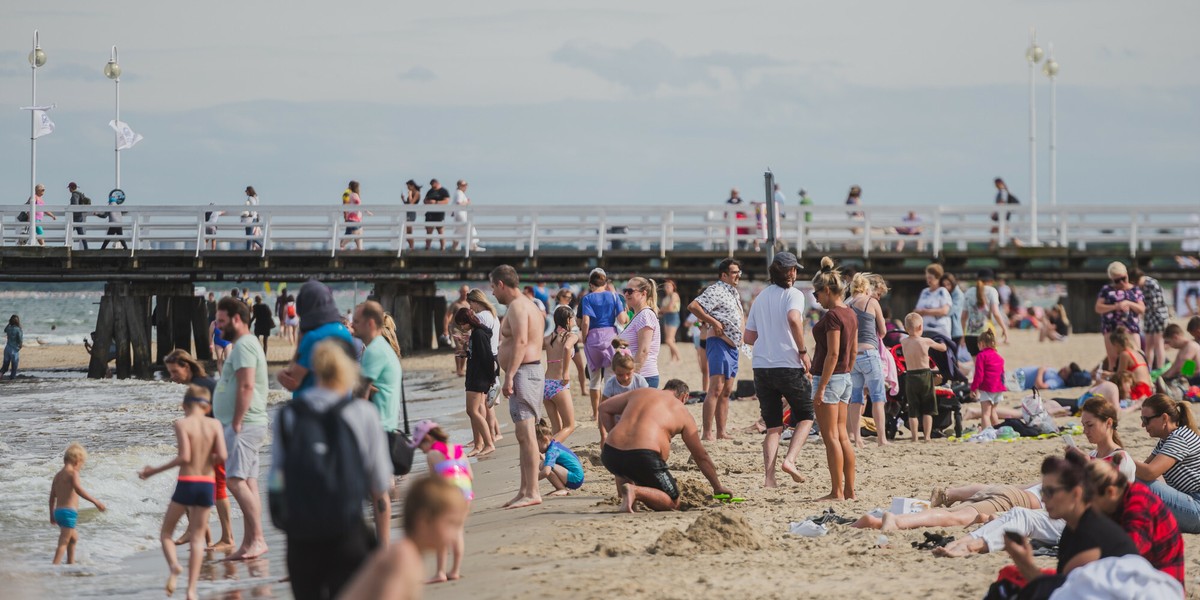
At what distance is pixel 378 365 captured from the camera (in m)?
6.30

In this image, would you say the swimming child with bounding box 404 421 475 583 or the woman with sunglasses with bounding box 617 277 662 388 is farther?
the woman with sunglasses with bounding box 617 277 662 388

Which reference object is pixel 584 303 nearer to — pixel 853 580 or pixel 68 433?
pixel 853 580

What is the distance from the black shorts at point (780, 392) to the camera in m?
8.34

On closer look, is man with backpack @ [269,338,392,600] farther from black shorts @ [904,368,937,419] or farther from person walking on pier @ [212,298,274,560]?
black shorts @ [904,368,937,419]

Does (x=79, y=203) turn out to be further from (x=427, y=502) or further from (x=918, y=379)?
(x=427, y=502)

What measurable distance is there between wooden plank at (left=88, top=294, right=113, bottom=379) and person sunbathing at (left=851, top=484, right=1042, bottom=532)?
22421mm

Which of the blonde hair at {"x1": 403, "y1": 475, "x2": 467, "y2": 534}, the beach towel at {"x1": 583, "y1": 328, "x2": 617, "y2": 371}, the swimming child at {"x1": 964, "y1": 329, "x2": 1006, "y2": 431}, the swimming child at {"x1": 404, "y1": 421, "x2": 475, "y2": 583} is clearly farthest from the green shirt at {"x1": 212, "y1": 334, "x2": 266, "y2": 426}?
the swimming child at {"x1": 964, "y1": 329, "x2": 1006, "y2": 431}

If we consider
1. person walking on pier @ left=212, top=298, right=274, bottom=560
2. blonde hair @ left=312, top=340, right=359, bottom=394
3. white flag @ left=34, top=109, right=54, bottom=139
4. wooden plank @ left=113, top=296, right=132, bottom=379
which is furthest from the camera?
white flag @ left=34, top=109, right=54, bottom=139

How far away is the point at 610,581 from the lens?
5.76 m

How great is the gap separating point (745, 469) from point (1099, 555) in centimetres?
502

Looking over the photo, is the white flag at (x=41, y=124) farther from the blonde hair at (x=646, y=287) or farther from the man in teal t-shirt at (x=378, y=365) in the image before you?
the man in teal t-shirt at (x=378, y=365)

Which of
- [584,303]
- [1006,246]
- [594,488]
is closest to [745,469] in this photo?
[594,488]

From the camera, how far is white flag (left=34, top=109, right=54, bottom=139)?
29.9 metres

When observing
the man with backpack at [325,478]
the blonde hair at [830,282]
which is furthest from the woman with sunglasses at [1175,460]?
the man with backpack at [325,478]
